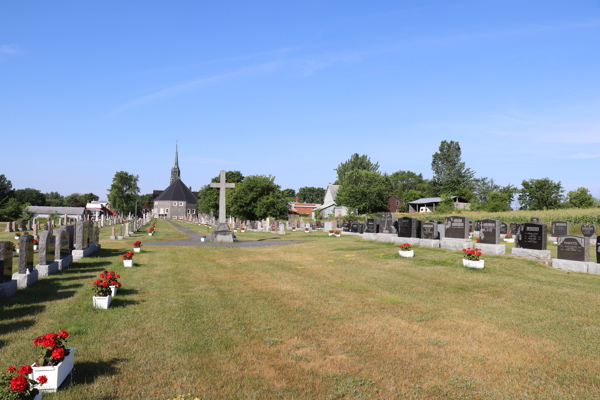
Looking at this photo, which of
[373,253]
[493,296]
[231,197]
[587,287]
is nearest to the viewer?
[493,296]

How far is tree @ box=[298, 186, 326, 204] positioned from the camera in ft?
562

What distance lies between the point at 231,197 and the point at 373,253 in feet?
142

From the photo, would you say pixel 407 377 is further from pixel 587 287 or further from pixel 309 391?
pixel 587 287

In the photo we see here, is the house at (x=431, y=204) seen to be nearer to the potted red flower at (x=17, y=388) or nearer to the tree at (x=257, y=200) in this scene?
the tree at (x=257, y=200)

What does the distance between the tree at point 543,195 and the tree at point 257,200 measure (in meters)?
42.3

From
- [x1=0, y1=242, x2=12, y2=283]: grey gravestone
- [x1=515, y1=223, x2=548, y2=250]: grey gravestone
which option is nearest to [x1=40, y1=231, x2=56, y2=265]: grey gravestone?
[x1=0, y1=242, x2=12, y2=283]: grey gravestone

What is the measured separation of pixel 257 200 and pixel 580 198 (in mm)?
50544

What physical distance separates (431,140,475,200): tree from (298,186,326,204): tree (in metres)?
76.2

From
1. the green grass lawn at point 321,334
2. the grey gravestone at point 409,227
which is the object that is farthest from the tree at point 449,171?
the green grass lawn at point 321,334

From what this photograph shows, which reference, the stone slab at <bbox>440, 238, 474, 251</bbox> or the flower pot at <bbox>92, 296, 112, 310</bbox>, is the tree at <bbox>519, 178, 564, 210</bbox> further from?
the flower pot at <bbox>92, 296, 112, 310</bbox>

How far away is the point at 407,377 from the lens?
5516 millimetres

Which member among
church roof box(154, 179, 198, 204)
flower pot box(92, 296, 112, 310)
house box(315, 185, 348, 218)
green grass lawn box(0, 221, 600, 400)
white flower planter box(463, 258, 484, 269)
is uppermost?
church roof box(154, 179, 198, 204)

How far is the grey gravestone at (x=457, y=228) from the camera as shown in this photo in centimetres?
1992

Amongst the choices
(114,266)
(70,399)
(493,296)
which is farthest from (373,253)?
(70,399)
